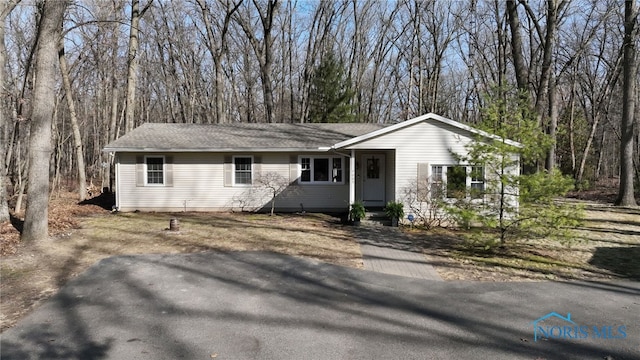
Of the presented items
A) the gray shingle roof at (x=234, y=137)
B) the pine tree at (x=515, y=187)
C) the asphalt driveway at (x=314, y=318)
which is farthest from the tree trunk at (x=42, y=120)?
the pine tree at (x=515, y=187)

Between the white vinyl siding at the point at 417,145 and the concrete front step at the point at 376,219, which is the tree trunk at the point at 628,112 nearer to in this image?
the white vinyl siding at the point at 417,145

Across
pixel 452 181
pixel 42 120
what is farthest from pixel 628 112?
pixel 42 120

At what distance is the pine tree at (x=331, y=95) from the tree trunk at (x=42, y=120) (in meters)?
18.0

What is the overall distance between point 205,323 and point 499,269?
5.70m

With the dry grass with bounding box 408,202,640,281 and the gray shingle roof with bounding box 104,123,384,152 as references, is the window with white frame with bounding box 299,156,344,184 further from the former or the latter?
the dry grass with bounding box 408,202,640,281

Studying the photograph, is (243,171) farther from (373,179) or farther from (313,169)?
(373,179)

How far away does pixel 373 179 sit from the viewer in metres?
15.2

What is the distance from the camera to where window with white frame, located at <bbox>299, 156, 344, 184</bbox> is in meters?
15.7

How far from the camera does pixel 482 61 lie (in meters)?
33.5

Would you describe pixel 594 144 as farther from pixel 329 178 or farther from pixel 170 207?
pixel 170 207

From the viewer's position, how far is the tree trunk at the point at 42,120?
369 inches

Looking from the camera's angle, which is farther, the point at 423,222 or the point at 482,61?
the point at 482,61

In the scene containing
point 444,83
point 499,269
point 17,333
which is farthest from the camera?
point 444,83

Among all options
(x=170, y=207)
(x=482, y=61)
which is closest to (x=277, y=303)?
(x=170, y=207)
